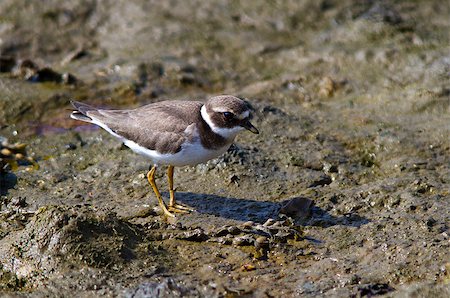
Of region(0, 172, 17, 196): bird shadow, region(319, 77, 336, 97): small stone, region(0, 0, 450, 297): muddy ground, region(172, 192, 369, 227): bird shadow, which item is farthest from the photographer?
region(319, 77, 336, 97): small stone

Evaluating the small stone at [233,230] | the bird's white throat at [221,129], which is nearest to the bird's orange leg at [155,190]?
the small stone at [233,230]

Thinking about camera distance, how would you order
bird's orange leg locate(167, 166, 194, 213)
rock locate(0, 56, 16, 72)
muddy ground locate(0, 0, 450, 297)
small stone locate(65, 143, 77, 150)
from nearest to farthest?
muddy ground locate(0, 0, 450, 297), bird's orange leg locate(167, 166, 194, 213), small stone locate(65, 143, 77, 150), rock locate(0, 56, 16, 72)

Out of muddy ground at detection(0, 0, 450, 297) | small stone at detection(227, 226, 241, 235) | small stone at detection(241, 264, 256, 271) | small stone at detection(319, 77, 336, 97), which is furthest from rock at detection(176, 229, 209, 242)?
small stone at detection(319, 77, 336, 97)

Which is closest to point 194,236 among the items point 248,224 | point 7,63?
point 248,224

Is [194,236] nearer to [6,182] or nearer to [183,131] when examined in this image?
[183,131]

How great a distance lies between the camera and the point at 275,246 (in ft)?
20.9

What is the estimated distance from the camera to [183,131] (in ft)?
23.2

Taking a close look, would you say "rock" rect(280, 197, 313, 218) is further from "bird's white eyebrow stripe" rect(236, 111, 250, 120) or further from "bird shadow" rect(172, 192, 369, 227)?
"bird's white eyebrow stripe" rect(236, 111, 250, 120)

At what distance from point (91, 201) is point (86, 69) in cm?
342

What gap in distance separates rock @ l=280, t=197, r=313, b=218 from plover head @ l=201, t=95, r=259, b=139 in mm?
820

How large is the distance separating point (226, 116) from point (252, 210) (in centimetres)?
97

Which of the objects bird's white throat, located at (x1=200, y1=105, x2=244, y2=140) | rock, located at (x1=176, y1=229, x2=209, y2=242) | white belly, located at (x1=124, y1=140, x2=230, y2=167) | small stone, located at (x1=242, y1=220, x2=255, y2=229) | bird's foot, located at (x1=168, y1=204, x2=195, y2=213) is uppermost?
bird's white throat, located at (x1=200, y1=105, x2=244, y2=140)

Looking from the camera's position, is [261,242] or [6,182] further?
[6,182]

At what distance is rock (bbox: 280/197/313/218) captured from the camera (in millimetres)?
6902
